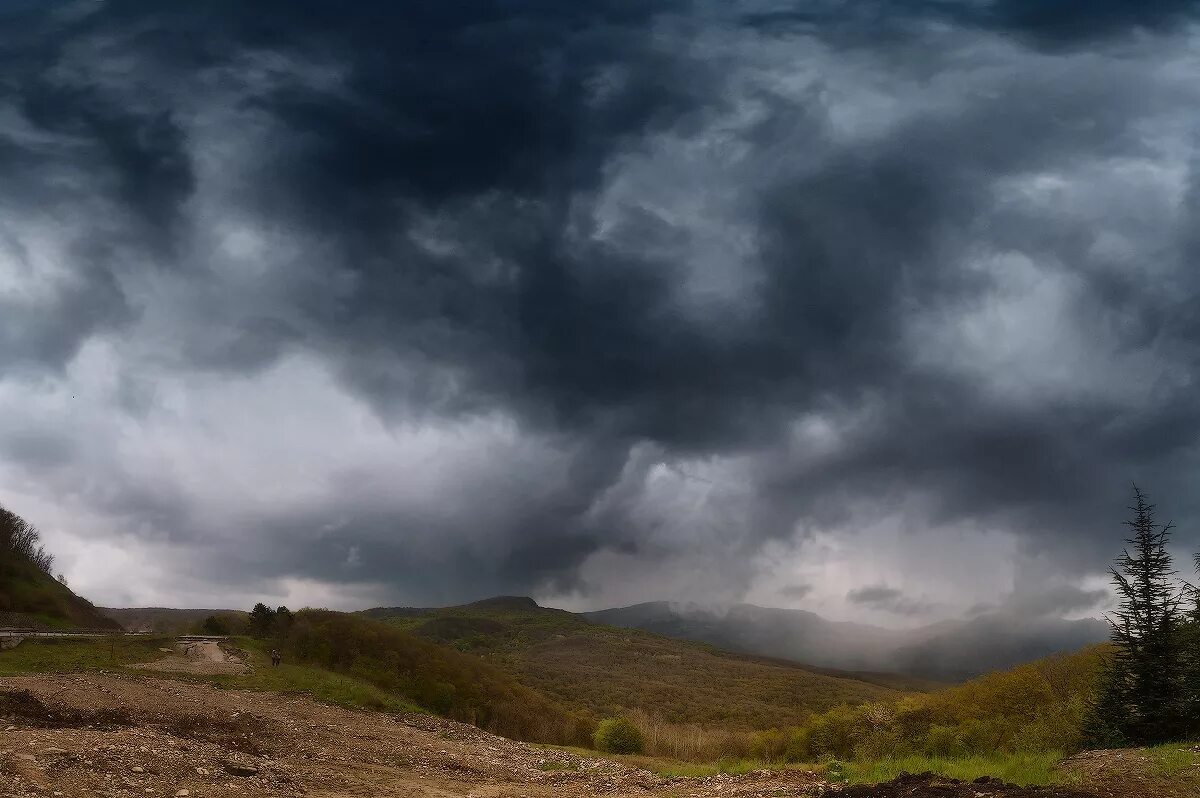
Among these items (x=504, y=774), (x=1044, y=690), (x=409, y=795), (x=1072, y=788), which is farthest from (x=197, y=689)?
(x=1044, y=690)

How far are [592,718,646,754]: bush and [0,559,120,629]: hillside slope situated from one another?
53106mm

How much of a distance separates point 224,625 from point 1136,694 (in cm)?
7862

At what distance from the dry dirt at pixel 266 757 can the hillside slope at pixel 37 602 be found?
1791 inches

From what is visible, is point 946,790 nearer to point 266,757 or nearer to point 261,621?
point 266,757

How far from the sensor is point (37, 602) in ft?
269

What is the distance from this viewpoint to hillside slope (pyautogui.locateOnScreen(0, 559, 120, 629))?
238 ft

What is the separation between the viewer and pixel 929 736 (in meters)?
45.7

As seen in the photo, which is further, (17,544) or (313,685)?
(17,544)

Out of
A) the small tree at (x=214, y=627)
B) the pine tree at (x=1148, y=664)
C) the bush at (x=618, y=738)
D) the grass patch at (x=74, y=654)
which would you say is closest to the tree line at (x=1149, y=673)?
the pine tree at (x=1148, y=664)

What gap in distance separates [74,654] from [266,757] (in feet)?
86.5

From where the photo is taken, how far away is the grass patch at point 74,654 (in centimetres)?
3844

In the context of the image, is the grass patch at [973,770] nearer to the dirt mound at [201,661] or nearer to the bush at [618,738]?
the bush at [618,738]

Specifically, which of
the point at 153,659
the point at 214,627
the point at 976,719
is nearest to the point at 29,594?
the point at 214,627

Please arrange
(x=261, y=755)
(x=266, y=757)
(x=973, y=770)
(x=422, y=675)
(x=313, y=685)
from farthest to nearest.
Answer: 1. (x=422, y=675)
2. (x=313, y=685)
3. (x=261, y=755)
4. (x=266, y=757)
5. (x=973, y=770)
